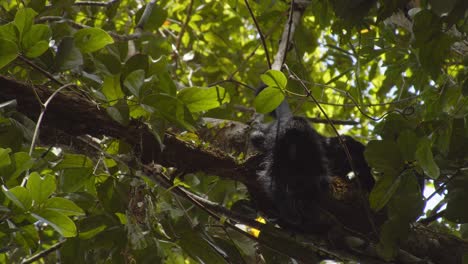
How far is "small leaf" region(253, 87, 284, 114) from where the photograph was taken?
58.3 inches

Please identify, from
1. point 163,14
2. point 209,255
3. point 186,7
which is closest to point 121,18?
point 186,7

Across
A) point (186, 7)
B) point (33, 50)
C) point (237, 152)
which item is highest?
point (186, 7)

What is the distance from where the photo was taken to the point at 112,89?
1393mm

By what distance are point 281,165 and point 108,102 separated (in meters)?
0.53

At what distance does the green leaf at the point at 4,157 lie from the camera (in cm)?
116

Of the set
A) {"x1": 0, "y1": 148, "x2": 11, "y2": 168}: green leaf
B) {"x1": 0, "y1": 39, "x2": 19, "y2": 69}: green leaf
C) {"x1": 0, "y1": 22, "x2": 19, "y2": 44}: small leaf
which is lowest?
{"x1": 0, "y1": 148, "x2": 11, "y2": 168}: green leaf

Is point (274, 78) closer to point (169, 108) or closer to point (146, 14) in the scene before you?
point (169, 108)

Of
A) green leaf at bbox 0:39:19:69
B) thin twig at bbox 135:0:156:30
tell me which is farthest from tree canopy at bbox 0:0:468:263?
thin twig at bbox 135:0:156:30

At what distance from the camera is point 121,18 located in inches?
130

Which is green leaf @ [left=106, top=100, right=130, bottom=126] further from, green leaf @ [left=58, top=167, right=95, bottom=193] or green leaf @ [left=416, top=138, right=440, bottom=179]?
green leaf @ [left=416, top=138, right=440, bottom=179]

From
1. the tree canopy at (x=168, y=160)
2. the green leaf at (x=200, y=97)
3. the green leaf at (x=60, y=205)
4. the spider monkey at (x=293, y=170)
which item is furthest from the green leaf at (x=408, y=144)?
the green leaf at (x=60, y=205)

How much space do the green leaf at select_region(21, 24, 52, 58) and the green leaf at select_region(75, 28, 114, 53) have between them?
0.17 meters

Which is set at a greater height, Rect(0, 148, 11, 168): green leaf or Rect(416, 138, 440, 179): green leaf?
Rect(416, 138, 440, 179): green leaf

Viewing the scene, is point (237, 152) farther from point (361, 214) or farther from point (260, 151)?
point (361, 214)
